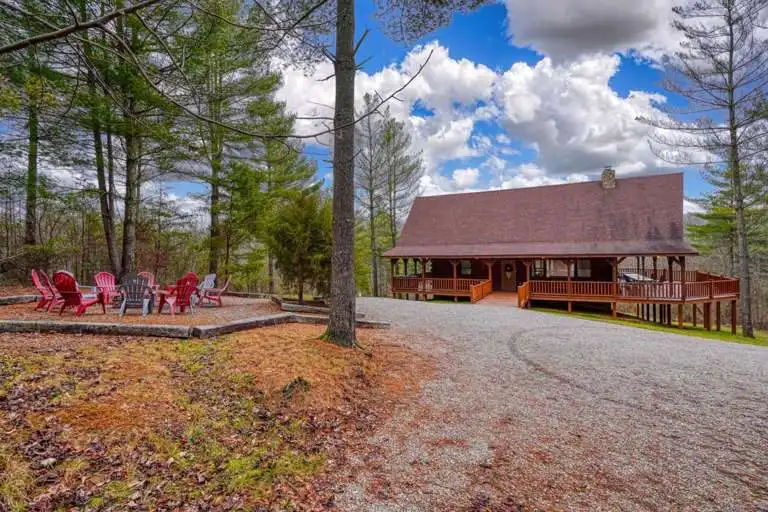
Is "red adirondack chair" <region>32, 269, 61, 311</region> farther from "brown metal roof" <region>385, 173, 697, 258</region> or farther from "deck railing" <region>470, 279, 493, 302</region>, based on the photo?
"deck railing" <region>470, 279, 493, 302</region>

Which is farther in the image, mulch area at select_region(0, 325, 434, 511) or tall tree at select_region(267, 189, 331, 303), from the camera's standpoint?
tall tree at select_region(267, 189, 331, 303)

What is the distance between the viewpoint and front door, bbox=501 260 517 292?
19719 mm

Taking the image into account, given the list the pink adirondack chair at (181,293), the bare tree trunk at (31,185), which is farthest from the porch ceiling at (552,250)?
the bare tree trunk at (31,185)

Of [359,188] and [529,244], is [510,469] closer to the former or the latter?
[529,244]

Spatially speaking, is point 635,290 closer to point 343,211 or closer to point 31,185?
point 343,211

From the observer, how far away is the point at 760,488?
289 centimetres

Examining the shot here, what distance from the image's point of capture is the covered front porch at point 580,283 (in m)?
14.9

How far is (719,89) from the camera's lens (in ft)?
49.4

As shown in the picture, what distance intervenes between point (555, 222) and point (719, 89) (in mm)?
8195

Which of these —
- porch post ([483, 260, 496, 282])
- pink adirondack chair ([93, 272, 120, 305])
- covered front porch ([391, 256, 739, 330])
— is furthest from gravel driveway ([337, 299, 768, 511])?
porch post ([483, 260, 496, 282])

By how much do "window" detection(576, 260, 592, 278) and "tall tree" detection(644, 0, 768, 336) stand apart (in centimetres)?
559

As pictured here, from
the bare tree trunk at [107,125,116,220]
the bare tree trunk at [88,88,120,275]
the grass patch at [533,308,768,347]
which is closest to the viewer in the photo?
the bare tree trunk at [88,88,120,275]

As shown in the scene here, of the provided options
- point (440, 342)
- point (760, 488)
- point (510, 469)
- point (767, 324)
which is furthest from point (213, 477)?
point (767, 324)

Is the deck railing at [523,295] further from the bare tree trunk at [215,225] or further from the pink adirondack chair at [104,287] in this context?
the pink adirondack chair at [104,287]
